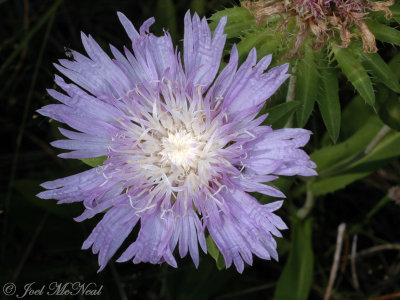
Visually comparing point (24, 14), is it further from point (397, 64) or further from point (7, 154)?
point (397, 64)

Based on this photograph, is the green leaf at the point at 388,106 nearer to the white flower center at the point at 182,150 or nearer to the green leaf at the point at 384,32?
the green leaf at the point at 384,32

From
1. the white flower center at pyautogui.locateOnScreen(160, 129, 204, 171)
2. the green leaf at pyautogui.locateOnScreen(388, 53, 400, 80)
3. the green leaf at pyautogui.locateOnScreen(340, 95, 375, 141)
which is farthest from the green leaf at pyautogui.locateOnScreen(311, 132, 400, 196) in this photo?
the white flower center at pyautogui.locateOnScreen(160, 129, 204, 171)

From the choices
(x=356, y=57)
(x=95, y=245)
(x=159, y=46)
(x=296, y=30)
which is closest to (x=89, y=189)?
(x=95, y=245)

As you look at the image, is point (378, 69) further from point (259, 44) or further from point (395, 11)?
point (259, 44)

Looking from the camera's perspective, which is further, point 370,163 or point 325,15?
point 370,163

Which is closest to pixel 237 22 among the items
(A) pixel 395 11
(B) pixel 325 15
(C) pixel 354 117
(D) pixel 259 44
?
(D) pixel 259 44

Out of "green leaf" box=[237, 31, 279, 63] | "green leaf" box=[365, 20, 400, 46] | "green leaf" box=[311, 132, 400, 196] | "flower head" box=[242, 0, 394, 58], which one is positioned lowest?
"green leaf" box=[311, 132, 400, 196]

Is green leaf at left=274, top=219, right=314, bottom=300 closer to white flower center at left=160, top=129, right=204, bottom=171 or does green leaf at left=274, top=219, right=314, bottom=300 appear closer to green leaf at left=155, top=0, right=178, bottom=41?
white flower center at left=160, top=129, right=204, bottom=171
